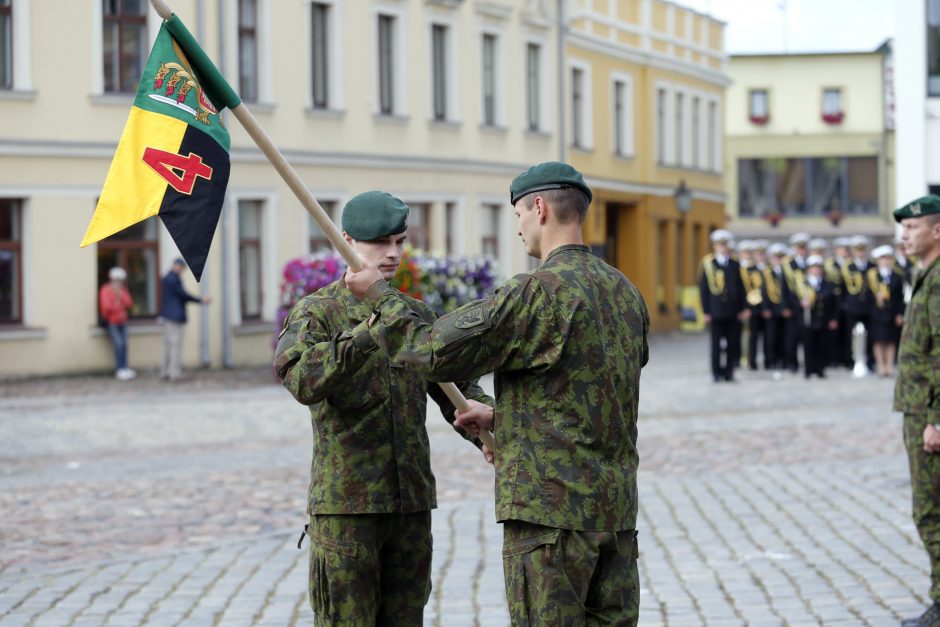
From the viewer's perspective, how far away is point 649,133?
45500 mm

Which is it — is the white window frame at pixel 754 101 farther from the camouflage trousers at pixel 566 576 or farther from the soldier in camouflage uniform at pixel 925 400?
the camouflage trousers at pixel 566 576

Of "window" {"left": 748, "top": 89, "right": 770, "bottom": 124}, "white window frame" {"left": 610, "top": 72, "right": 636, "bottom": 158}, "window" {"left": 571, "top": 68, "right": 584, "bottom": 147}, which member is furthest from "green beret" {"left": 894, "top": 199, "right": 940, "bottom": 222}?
"window" {"left": 748, "top": 89, "right": 770, "bottom": 124}

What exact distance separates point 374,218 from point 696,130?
150 feet

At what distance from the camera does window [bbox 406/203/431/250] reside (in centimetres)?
3359

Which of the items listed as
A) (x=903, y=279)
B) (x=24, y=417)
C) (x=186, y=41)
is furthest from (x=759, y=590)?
(x=903, y=279)

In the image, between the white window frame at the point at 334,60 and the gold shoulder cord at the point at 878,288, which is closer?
the gold shoulder cord at the point at 878,288

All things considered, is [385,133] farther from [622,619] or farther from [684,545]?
[622,619]

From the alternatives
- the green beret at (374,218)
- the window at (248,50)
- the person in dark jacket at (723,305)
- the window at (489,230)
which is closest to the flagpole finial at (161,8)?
the green beret at (374,218)

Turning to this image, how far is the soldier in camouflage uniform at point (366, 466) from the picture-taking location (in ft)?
17.2

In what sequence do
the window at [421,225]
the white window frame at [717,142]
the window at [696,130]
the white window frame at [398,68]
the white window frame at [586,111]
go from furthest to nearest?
1. the white window frame at [717,142]
2. the window at [696,130]
3. the white window frame at [586,111]
4. the window at [421,225]
5. the white window frame at [398,68]

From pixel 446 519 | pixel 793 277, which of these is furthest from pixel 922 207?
pixel 793 277

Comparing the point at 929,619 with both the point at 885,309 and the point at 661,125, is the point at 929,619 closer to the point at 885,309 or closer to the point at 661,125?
the point at 885,309

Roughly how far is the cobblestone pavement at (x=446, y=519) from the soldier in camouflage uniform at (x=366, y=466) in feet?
7.95

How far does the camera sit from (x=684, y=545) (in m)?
9.86
